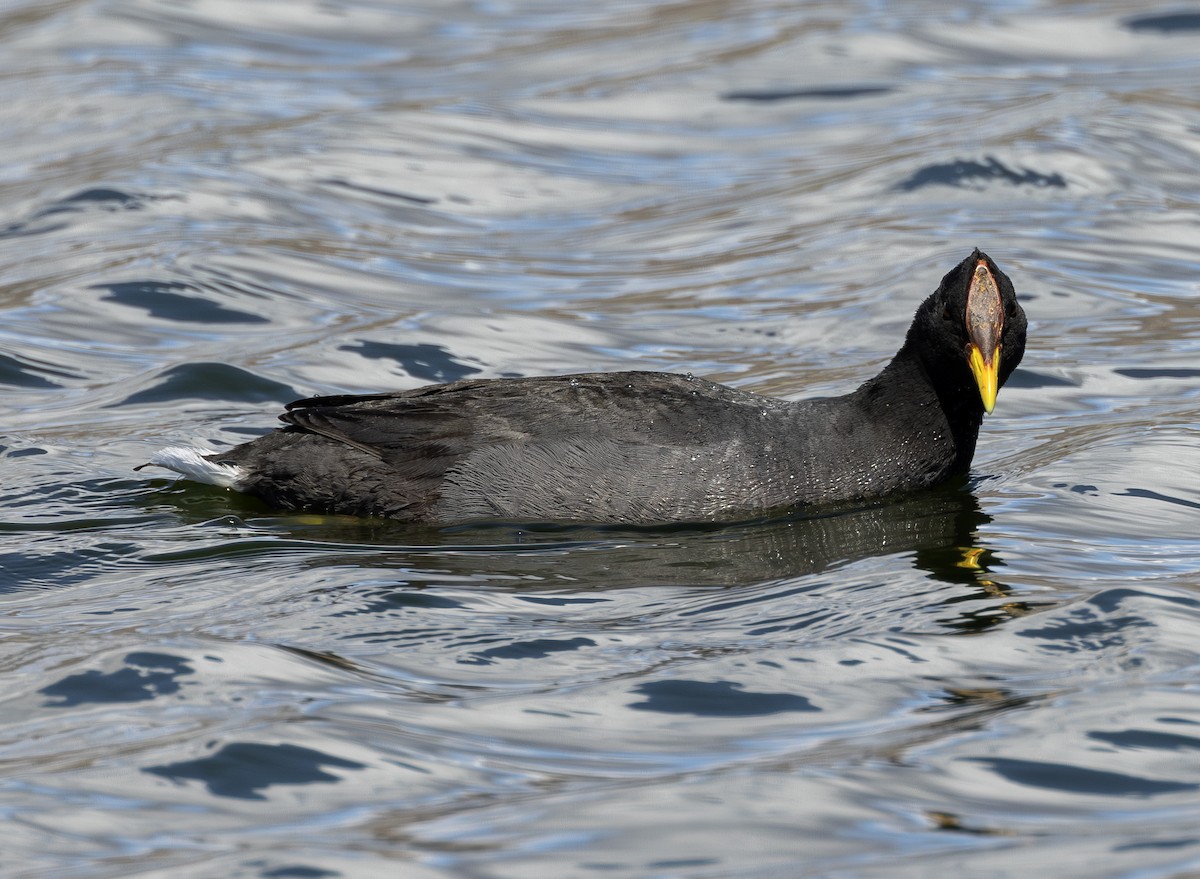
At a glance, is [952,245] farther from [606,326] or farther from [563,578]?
[563,578]

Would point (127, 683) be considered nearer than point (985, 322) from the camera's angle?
Yes

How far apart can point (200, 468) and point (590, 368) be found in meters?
3.31

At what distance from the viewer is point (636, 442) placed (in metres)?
7.69

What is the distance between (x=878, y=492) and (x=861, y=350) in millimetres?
3101

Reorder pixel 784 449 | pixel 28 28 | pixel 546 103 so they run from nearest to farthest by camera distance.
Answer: pixel 784 449 < pixel 546 103 < pixel 28 28

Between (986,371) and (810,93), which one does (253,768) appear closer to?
(986,371)

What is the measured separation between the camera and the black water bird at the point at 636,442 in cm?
770

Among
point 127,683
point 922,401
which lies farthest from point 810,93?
point 127,683

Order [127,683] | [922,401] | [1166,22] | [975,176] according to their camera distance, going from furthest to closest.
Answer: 1. [1166,22]
2. [975,176]
3. [922,401]
4. [127,683]

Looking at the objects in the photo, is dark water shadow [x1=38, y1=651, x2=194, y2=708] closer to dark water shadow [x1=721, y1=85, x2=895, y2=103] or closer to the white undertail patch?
the white undertail patch

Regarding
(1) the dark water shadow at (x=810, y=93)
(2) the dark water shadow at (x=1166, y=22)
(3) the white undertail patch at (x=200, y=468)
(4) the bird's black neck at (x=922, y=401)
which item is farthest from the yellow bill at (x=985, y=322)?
(2) the dark water shadow at (x=1166, y=22)

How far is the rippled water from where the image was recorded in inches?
206

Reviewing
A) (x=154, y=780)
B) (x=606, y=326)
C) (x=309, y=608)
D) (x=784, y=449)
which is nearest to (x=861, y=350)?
(x=606, y=326)

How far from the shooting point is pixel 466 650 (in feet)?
21.0
